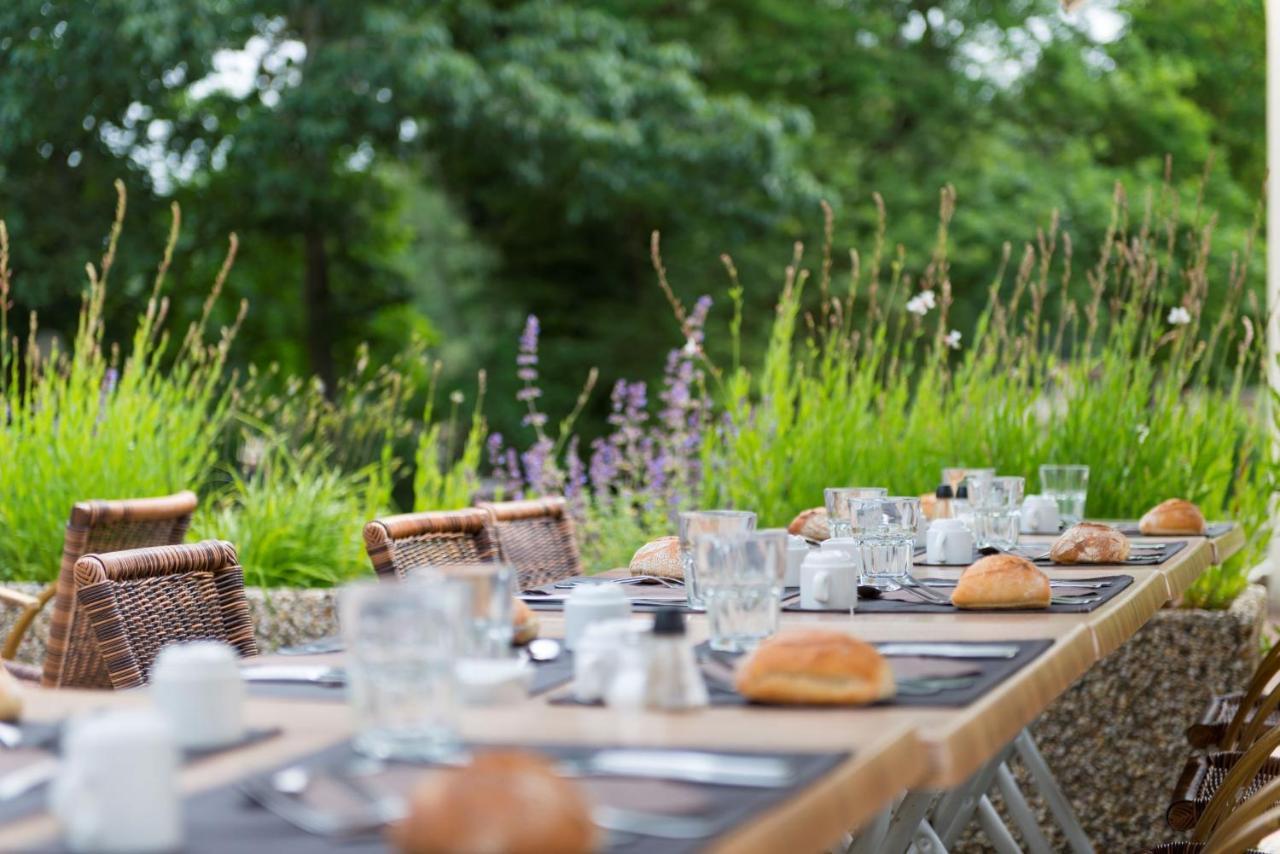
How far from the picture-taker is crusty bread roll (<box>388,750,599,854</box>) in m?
0.80

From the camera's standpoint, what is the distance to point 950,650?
1575 mm

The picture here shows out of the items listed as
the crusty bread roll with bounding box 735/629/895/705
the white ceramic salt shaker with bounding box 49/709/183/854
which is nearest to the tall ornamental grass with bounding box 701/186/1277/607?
the crusty bread roll with bounding box 735/629/895/705

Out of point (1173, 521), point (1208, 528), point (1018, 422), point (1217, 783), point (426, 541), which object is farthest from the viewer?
point (1018, 422)

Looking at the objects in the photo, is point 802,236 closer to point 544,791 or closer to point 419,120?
point 419,120

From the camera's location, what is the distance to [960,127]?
1636 centimetres

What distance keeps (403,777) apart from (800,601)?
1.10 m

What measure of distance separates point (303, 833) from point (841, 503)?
1.59 m

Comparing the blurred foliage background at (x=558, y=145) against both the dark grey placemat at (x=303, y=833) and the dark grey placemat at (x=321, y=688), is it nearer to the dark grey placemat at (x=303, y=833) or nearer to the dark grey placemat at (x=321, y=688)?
the dark grey placemat at (x=321, y=688)

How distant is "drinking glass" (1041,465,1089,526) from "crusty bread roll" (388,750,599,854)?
9.47ft

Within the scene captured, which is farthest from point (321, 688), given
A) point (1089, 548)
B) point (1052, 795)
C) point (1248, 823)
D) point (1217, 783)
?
point (1052, 795)

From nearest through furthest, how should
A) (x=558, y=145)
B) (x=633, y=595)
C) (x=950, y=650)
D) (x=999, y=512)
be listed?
(x=950, y=650) → (x=633, y=595) → (x=999, y=512) → (x=558, y=145)

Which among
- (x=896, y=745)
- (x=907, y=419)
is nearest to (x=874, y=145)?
(x=907, y=419)

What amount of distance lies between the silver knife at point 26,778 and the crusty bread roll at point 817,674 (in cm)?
52

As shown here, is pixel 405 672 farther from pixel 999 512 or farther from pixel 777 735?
pixel 999 512
